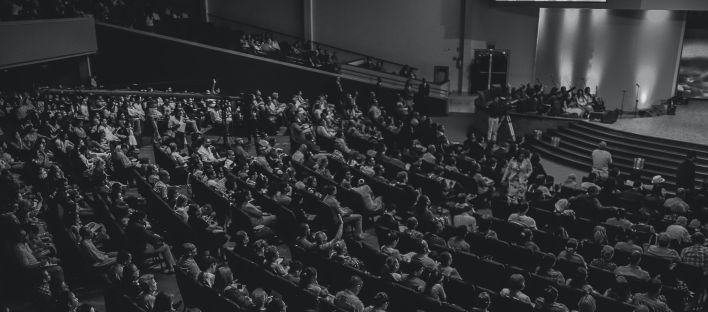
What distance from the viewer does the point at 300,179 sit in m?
11.6

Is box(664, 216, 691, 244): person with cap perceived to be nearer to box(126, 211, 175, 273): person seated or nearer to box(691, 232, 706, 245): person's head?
box(691, 232, 706, 245): person's head

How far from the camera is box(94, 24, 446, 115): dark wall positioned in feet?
70.0

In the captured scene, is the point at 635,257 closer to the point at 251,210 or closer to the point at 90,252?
the point at 251,210

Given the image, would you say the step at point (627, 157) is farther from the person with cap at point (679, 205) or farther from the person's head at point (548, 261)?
the person's head at point (548, 261)

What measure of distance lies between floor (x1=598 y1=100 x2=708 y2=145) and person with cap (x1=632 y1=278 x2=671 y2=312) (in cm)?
958

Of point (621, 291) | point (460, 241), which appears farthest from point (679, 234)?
point (460, 241)

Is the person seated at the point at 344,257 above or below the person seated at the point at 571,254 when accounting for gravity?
below

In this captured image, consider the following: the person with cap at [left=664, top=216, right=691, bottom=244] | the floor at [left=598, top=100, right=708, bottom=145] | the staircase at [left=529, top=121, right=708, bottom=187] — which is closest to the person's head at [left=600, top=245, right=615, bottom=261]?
the person with cap at [left=664, top=216, right=691, bottom=244]

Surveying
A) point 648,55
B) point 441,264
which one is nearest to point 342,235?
point 441,264

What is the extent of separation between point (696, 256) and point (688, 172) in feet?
15.1

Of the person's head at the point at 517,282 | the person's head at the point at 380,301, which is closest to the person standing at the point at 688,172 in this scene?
the person's head at the point at 517,282

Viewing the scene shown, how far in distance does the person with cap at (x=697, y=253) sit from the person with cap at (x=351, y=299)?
4.42 meters

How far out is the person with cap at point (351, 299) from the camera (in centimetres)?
637

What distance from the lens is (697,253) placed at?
7852mm
